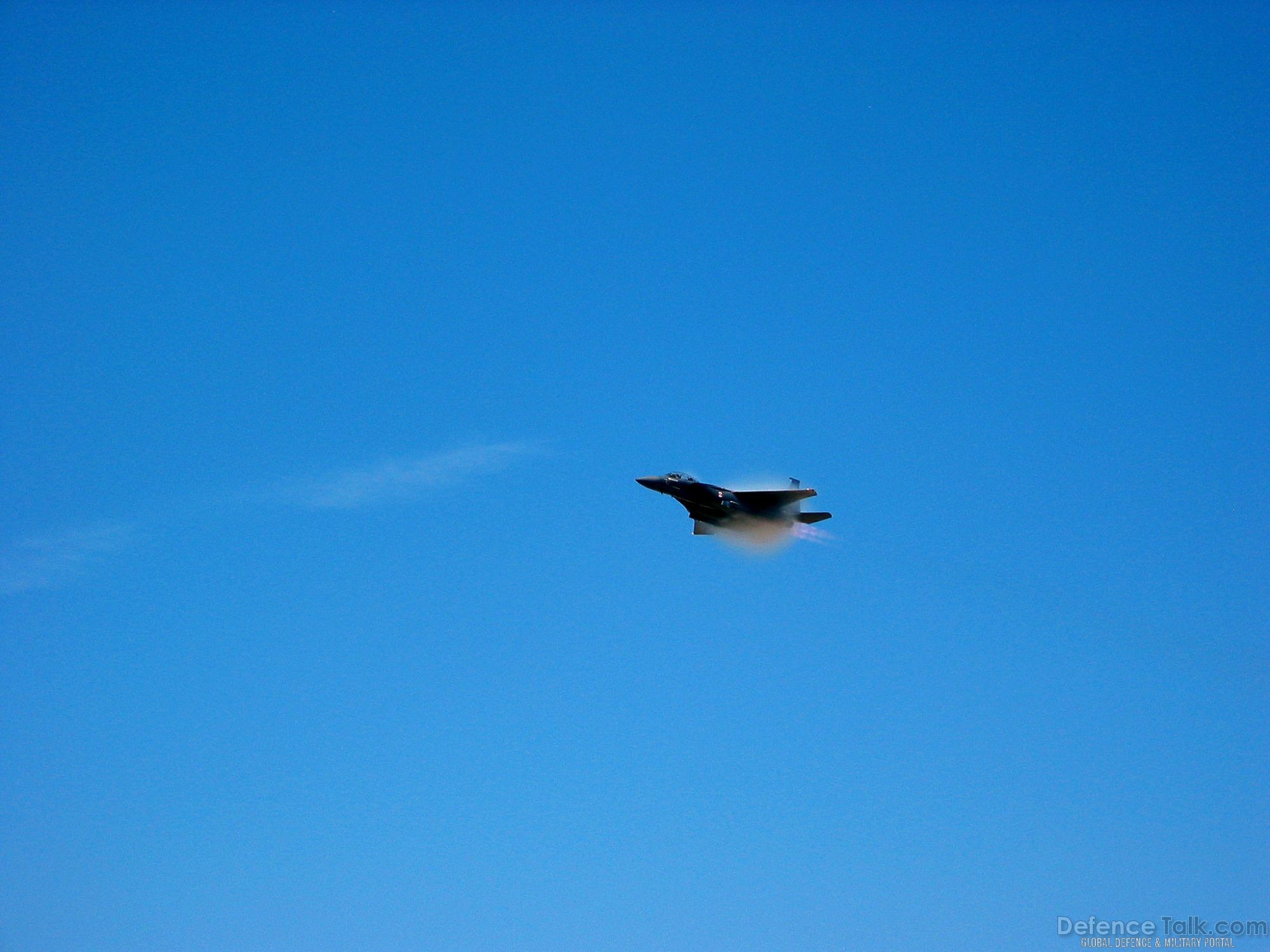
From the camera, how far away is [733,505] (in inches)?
4562

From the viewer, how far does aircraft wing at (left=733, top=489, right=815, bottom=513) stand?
114000mm

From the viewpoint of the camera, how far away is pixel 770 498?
115062 mm

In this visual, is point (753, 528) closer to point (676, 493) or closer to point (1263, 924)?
point (676, 493)

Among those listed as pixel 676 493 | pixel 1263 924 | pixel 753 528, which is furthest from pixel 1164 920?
pixel 676 493

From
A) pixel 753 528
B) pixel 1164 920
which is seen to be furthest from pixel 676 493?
pixel 1164 920

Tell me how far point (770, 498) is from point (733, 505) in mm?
3260

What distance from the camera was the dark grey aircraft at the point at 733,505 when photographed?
11475 cm

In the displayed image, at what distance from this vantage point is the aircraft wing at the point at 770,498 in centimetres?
11400

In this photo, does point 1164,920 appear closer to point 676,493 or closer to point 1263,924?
point 1263,924

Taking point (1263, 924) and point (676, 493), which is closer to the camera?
point (1263, 924)

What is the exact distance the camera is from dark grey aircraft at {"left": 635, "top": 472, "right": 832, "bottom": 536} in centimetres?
11475

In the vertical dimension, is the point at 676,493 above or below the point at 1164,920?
above

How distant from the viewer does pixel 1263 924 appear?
106438 millimetres

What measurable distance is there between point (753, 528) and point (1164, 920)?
46.6 m
